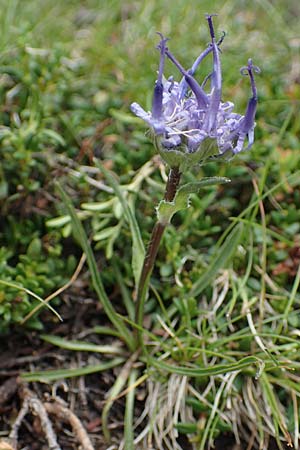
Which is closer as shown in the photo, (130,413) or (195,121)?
(195,121)

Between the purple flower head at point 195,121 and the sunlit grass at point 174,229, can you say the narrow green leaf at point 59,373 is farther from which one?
the purple flower head at point 195,121

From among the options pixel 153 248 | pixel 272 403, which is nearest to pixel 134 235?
pixel 153 248

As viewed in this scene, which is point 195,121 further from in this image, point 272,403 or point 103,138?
point 103,138

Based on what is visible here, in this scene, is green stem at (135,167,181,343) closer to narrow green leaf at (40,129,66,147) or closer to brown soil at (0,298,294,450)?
brown soil at (0,298,294,450)

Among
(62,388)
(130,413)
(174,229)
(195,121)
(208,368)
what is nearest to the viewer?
(195,121)

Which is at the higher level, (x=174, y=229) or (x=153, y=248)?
(x=153, y=248)

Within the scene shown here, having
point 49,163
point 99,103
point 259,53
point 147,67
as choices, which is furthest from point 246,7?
point 49,163

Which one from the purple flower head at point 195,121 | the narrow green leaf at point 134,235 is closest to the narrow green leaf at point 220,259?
the narrow green leaf at point 134,235

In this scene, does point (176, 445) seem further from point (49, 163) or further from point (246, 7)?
point (246, 7)
